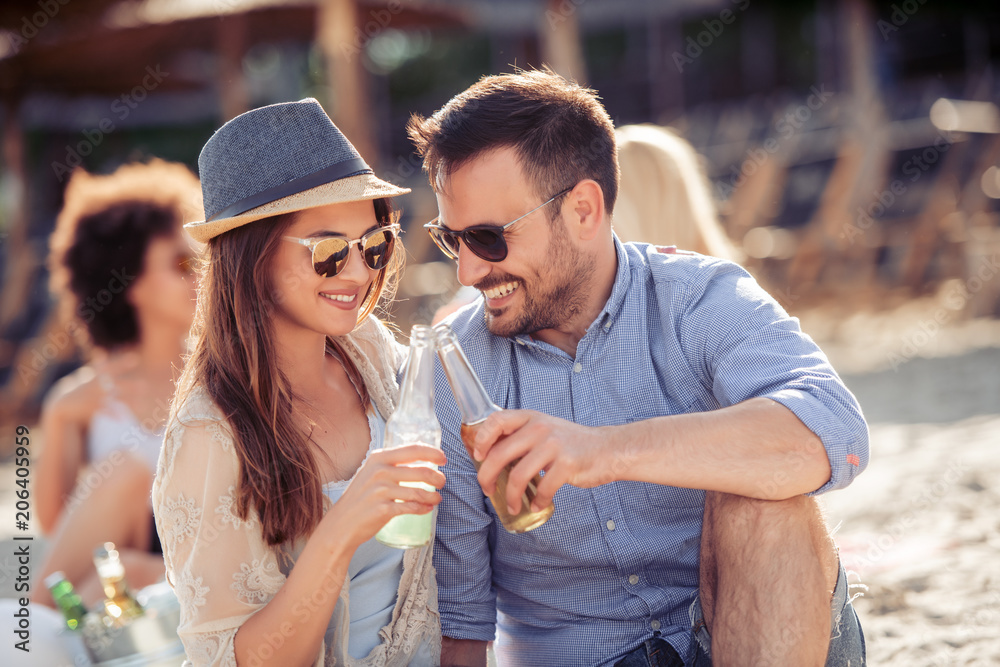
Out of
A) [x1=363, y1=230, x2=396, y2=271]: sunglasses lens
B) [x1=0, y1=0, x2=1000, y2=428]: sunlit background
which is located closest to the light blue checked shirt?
[x1=363, y1=230, x2=396, y2=271]: sunglasses lens

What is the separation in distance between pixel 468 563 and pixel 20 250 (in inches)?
408

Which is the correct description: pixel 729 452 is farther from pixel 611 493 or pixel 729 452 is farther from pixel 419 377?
pixel 419 377

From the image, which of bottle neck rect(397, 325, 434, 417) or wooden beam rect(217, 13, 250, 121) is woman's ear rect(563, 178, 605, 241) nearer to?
bottle neck rect(397, 325, 434, 417)

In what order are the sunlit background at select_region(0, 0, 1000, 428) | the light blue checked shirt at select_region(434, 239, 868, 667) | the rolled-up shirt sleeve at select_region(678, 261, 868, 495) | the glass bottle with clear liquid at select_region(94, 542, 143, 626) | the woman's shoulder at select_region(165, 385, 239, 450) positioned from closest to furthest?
the woman's shoulder at select_region(165, 385, 239, 450) < the rolled-up shirt sleeve at select_region(678, 261, 868, 495) < the light blue checked shirt at select_region(434, 239, 868, 667) < the glass bottle with clear liquid at select_region(94, 542, 143, 626) < the sunlit background at select_region(0, 0, 1000, 428)

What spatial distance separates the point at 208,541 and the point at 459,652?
86cm

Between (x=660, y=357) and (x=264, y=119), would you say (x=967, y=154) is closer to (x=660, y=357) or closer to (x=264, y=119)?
(x=660, y=357)

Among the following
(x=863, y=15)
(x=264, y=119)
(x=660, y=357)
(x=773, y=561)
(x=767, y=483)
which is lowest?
(x=773, y=561)

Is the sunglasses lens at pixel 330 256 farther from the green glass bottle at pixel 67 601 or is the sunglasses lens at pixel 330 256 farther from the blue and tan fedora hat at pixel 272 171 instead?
the green glass bottle at pixel 67 601

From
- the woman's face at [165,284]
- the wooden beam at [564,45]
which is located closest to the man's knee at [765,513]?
the woman's face at [165,284]

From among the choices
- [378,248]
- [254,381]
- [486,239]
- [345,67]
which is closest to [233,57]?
A: [345,67]

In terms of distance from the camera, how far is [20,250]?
11.1m

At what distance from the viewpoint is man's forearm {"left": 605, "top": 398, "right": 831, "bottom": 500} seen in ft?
7.07

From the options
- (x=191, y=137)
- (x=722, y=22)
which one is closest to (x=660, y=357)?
(x=722, y=22)

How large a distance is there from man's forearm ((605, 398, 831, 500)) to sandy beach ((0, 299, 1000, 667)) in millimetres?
947
